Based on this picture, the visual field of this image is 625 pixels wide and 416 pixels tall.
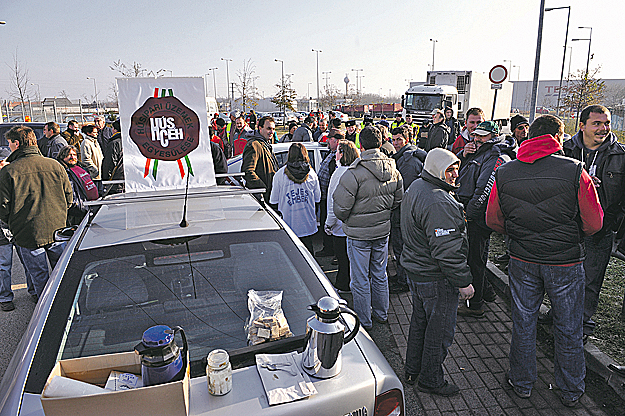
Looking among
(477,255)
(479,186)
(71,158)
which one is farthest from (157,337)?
(71,158)

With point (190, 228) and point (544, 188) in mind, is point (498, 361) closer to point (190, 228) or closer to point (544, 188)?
point (544, 188)

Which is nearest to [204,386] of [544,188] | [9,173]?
[544,188]

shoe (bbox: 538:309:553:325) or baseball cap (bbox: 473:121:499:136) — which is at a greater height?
baseball cap (bbox: 473:121:499:136)

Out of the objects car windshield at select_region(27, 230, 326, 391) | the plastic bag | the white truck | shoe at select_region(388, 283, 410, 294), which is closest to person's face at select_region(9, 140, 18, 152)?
car windshield at select_region(27, 230, 326, 391)

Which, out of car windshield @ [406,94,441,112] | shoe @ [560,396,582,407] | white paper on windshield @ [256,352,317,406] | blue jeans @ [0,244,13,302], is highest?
car windshield @ [406,94,441,112]

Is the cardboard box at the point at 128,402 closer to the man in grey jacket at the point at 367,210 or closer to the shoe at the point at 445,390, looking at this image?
the shoe at the point at 445,390

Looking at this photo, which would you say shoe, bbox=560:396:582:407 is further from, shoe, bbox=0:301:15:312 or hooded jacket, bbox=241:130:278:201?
shoe, bbox=0:301:15:312

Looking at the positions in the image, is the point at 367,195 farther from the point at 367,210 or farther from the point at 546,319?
the point at 546,319

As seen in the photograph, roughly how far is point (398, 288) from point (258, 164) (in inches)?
107

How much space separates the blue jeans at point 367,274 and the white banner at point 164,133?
1.59m

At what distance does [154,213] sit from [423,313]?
215 cm

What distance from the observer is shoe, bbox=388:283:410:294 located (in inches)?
Answer: 204

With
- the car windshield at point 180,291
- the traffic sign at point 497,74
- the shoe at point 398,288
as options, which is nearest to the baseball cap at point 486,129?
the shoe at point 398,288

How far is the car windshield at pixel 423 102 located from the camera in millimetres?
25788
